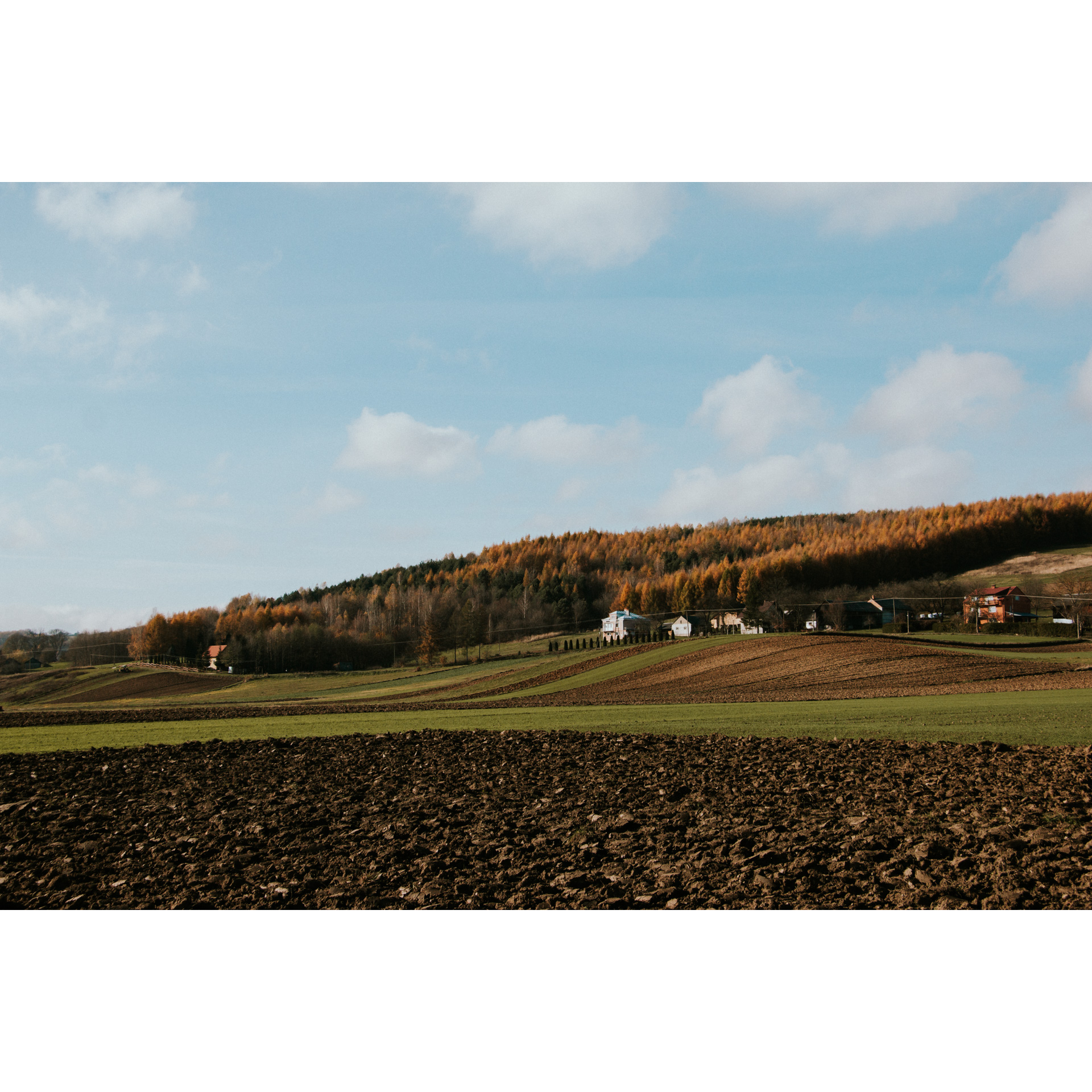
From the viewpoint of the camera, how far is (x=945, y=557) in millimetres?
119000

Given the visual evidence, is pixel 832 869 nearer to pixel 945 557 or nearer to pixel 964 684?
pixel 964 684

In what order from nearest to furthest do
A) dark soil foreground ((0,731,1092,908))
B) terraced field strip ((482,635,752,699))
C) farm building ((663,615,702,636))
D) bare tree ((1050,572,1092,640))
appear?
dark soil foreground ((0,731,1092,908)) → terraced field strip ((482,635,752,699)) → bare tree ((1050,572,1092,640)) → farm building ((663,615,702,636))

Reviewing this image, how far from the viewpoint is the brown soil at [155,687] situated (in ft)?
241

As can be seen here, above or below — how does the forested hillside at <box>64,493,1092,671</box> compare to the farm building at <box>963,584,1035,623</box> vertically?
above

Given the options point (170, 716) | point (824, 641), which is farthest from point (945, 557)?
point (170, 716)

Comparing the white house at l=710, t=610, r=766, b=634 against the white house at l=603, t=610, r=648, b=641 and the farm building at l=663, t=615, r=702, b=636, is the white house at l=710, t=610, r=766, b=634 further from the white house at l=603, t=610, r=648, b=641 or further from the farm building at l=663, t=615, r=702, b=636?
the white house at l=603, t=610, r=648, b=641

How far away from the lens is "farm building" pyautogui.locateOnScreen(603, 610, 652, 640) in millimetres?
109062

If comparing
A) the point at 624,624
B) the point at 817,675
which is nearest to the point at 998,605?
the point at 624,624

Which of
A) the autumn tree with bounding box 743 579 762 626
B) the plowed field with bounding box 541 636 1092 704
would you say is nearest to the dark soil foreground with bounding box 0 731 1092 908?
the plowed field with bounding box 541 636 1092 704

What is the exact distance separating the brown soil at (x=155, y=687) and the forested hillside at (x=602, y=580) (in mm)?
13743

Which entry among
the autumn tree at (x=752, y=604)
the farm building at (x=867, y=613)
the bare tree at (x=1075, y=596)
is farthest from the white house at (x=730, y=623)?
the bare tree at (x=1075, y=596)

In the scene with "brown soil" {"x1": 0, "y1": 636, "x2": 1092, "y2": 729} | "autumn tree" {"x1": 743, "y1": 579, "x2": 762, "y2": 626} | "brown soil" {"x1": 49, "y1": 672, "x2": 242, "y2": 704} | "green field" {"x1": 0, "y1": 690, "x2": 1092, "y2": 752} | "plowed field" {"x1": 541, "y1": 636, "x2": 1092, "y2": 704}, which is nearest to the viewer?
"green field" {"x1": 0, "y1": 690, "x2": 1092, "y2": 752}

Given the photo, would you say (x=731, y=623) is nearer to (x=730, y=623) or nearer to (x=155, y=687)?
(x=730, y=623)

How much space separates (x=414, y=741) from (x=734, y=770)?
32.3 feet
